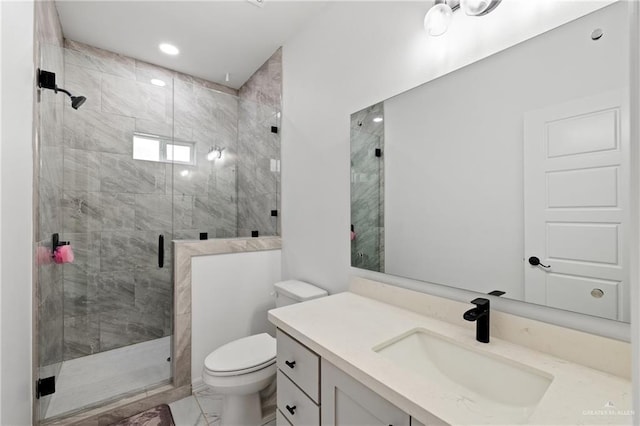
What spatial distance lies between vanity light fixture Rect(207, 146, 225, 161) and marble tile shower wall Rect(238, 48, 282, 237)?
0.59 ft

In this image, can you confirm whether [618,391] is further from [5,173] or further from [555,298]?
[5,173]

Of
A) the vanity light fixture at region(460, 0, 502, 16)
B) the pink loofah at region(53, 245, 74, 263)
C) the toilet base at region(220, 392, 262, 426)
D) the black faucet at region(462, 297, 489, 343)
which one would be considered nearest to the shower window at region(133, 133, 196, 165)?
the pink loofah at region(53, 245, 74, 263)

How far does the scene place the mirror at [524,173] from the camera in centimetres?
87

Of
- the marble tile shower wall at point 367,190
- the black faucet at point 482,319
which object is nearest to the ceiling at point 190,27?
the marble tile shower wall at point 367,190

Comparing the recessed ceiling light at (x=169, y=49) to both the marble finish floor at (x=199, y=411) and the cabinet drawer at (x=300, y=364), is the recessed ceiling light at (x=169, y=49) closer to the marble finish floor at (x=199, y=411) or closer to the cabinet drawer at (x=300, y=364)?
the cabinet drawer at (x=300, y=364)

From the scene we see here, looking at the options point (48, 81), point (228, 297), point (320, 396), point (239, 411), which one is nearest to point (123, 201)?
point (48, 81)

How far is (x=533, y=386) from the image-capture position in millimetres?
866

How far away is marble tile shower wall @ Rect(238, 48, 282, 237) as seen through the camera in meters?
2.51

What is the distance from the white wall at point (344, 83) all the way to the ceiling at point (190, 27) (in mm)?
200

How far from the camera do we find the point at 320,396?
1031mm

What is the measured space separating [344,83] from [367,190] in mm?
704

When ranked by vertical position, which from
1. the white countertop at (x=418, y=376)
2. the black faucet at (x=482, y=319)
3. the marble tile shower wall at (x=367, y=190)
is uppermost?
the marble tile shower wall at (x=367, y=190)

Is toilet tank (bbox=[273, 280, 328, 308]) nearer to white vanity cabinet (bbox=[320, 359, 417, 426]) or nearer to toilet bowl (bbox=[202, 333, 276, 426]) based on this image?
toilet bowl (bbox=[202, 333, 276, 426])

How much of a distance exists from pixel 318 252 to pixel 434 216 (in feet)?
2.95
